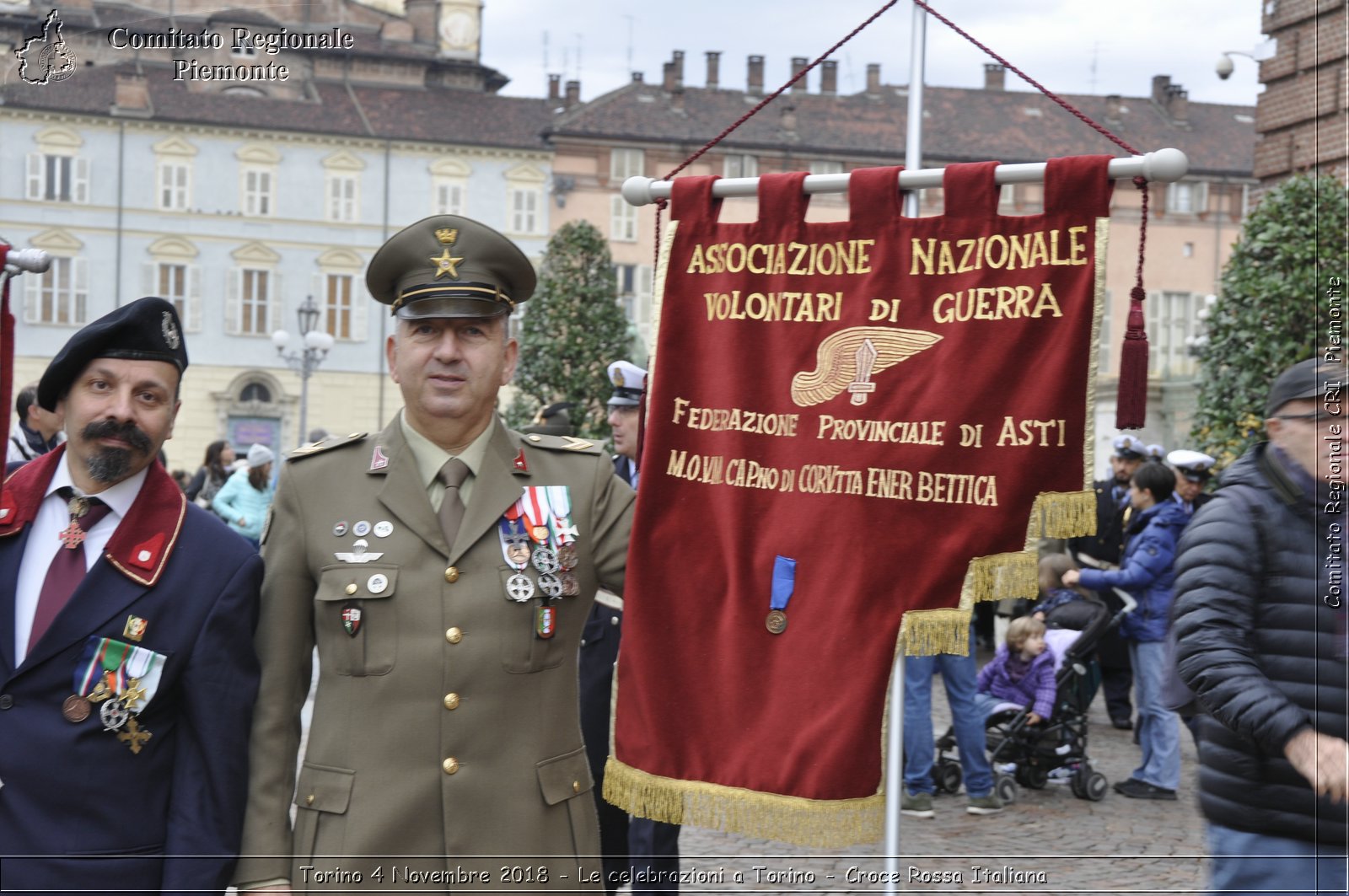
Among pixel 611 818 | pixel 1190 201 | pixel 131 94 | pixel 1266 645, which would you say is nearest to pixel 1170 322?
pixel 1190 201

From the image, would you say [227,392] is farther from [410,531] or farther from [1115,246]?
[410,531]

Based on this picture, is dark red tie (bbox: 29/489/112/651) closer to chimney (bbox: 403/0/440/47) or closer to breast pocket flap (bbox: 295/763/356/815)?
breast pocket flap (bbox: 295/763/356/815)

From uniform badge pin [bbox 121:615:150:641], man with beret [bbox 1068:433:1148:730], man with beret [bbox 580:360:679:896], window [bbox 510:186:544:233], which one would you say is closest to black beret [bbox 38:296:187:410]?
uniform badge pin [bbox 121:615:150:641]

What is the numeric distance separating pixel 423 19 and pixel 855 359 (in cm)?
4962

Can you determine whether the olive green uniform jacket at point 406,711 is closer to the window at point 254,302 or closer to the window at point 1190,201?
the window at point 254,302

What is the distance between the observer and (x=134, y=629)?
328 centimetres

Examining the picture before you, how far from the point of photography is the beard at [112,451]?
10.9 ft

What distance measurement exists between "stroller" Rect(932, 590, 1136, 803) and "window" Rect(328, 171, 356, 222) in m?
40.7

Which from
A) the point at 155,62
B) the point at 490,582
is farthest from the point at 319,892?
the point at 155,62

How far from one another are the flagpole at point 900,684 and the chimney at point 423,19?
49.0 meters

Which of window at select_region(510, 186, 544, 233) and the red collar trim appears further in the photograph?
window at select_region(510, 186, 544, 233)

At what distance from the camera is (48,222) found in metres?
45.7

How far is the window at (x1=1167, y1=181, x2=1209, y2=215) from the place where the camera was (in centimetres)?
5056

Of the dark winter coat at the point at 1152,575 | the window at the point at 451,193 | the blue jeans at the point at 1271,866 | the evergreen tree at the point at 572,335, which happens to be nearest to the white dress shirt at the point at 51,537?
the blue jeans at the point at 1271,866
